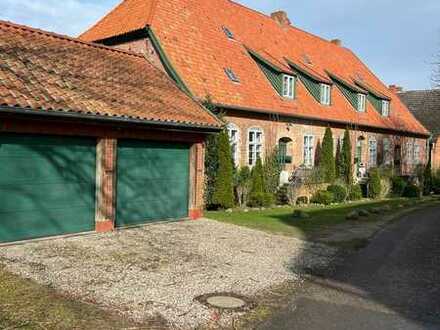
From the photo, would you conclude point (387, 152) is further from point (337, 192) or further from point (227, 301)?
point (227, 301)

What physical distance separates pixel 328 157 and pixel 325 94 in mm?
4176

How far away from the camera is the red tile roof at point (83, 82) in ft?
37.1

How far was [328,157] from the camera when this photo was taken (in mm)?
25922

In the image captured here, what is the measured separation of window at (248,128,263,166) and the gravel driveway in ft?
29.2

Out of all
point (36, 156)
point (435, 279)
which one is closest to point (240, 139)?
point (36, 156)

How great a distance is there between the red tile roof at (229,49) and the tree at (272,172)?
2132 mm

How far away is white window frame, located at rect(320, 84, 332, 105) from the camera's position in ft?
91.1

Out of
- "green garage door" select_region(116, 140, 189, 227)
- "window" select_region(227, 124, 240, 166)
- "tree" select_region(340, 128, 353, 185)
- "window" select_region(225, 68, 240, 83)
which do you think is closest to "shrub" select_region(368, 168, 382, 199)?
"tree" select_region(340, 128, 353, 185)

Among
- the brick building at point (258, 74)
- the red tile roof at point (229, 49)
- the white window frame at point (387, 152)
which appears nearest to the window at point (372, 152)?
the brick building at point (258, 74)

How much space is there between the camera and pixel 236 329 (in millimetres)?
6352

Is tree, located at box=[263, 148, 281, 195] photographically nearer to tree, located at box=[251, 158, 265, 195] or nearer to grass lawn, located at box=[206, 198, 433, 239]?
tree, located at box=[251, 158, 265, 195]

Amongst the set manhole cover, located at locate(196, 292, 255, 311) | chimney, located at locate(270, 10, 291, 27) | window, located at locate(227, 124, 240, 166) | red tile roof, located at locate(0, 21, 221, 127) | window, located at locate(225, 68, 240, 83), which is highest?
chimney, located at locate(270, 10, 291, 27)

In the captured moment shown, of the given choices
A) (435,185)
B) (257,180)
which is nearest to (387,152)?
(435,185)

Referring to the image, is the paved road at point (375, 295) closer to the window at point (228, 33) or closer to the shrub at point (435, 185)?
the window at point (228, 33)
